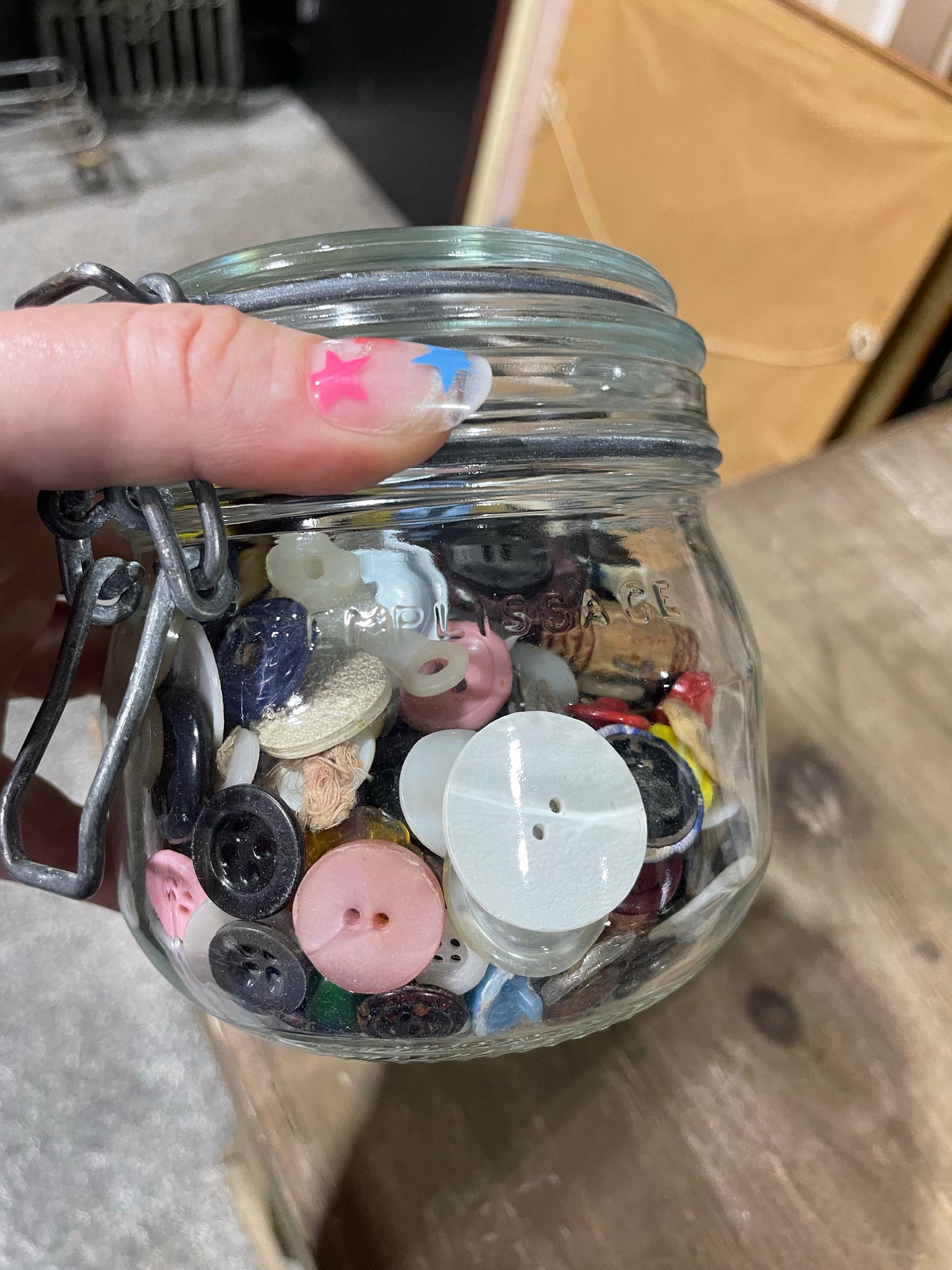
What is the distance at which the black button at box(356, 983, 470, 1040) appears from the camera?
299 mm

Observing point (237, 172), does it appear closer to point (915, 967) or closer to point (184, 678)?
point (184, 678)

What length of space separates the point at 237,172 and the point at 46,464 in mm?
1381

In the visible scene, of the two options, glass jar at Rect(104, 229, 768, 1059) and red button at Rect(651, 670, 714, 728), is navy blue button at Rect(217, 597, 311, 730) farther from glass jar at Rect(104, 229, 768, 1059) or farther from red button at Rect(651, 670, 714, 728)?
red button at Rect(651, 670, 714, 728)

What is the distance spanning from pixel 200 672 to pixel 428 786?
98 millimetres

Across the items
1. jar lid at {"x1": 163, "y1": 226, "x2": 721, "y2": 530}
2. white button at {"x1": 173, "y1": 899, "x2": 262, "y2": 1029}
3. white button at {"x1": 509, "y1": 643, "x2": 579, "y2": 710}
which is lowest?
white button at {"x1": 173, "y1": 899, "x2": 262, "y2": 1029}

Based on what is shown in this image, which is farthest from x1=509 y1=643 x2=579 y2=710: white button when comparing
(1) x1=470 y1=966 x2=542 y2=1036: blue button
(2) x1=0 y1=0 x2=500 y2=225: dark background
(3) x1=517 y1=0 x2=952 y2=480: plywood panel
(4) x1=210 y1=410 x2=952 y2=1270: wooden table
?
(2) x1=0 y1=0 x2=500 y2=225: dark background

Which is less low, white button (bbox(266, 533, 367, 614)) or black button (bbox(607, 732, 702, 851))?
white button (bbox(266, 533, 367, 614))

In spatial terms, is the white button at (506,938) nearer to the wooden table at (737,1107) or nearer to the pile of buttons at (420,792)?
the pile of buttons at (420,792)

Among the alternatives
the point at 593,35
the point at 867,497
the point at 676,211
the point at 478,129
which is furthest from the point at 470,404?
the point at 478,129

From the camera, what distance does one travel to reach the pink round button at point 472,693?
1.00 ft

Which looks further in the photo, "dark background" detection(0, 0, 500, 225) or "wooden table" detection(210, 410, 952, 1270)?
"dark background" detection(0, 0, 500, 225)

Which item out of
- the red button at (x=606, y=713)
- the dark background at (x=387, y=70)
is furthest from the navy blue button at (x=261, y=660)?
the dark background at (x=387, y=70)

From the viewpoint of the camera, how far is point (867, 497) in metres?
0.63

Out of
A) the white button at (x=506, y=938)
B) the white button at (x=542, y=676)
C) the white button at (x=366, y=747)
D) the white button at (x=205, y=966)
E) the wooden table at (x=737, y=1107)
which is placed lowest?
the wooden table at (x=737, y=1107)
